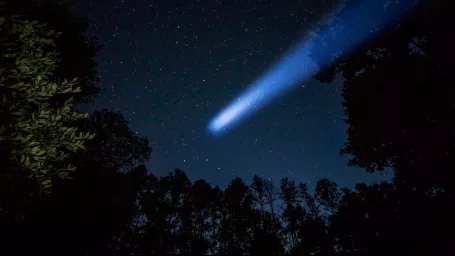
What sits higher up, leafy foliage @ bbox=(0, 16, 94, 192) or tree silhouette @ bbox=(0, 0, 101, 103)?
tree silhouette @ bbox=(0, 0, 101, 103)

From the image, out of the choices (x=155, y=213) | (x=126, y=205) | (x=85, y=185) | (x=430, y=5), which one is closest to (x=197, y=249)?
(x=155, y=213)

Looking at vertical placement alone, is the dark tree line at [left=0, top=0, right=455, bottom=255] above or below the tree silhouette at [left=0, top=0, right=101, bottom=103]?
below

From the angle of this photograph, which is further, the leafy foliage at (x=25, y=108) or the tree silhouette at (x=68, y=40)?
the tree silhouette at (x=68, y=40)

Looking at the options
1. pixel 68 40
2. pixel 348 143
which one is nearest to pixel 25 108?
pixel 68 40

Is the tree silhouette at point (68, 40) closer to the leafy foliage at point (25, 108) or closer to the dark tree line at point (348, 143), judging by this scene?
the dark tree line at point (348, 143)

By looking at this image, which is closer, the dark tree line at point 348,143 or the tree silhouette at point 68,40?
the dark tree line at point 348,143

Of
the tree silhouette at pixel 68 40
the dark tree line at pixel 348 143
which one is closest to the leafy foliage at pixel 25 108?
the dark tree line at pixel 348 143

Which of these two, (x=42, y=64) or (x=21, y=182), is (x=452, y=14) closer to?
(x=42, y=64)

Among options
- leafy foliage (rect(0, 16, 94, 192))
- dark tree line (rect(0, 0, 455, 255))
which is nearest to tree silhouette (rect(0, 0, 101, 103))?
dark tree line (rect(0, 0, 455, 255))

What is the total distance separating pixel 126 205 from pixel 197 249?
790 inches

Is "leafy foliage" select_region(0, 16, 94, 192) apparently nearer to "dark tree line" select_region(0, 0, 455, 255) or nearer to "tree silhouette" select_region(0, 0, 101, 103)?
"dark tree line" select_region(0, 0, 455, 255)

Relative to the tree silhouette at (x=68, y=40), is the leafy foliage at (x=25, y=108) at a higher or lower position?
lower

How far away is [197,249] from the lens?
29.0 m

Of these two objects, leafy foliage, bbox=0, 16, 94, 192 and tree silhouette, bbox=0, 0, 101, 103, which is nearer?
leafy foliage, bbox=0, 16, 94, 192
